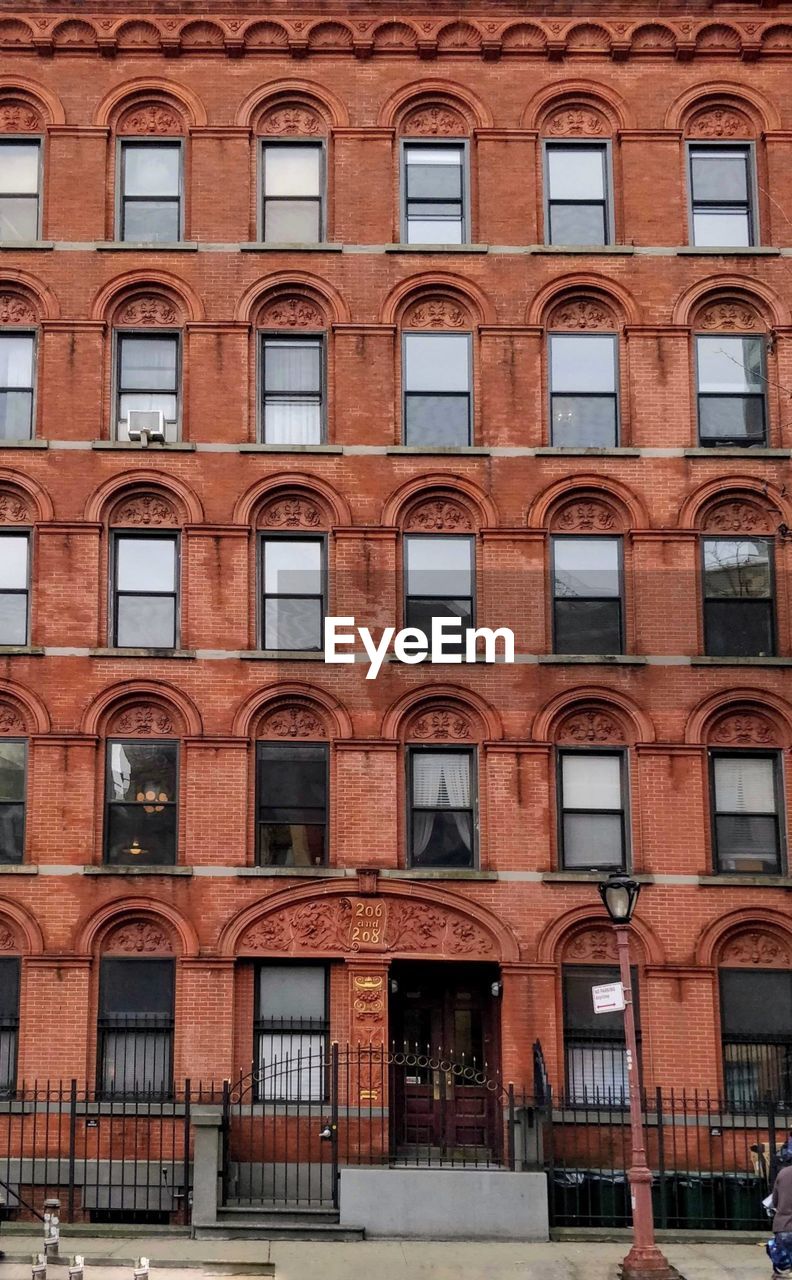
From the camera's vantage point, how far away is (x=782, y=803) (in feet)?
74.6

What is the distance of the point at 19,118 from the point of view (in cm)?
2472

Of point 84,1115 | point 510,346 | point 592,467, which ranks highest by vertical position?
point 510,346

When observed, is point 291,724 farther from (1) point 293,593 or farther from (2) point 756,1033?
(2) point 756,1033

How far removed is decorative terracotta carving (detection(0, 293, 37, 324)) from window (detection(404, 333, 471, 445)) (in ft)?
18.5

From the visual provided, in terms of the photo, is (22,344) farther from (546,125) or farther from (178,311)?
(546,125)

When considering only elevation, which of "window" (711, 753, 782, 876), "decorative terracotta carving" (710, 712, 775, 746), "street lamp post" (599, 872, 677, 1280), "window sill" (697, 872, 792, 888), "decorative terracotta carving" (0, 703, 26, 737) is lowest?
"street lamp post" (599, 872, 677, 1280)

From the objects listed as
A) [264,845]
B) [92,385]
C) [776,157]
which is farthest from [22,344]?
[776,157]

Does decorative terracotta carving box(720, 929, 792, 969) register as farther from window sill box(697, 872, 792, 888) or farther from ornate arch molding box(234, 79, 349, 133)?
ornate arch molding box(234, 79, 349, 133)

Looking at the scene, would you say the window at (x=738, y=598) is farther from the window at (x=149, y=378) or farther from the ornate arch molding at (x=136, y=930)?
the ornate arch molding at (x=136, y=930)

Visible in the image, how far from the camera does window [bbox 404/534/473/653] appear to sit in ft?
76.2

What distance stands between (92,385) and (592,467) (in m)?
7.44

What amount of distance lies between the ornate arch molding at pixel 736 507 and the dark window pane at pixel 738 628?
3.64ft

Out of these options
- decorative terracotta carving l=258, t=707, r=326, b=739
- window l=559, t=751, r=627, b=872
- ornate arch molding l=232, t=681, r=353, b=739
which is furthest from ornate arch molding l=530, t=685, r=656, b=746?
decorative terracotta carving l=258, t=707, r=326, b=739

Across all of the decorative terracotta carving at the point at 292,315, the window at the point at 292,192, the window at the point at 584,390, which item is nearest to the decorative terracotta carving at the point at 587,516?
the window at the point at 584,390
